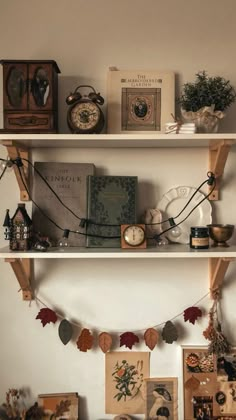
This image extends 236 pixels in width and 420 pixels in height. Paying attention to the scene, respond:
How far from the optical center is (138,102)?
4.42ft

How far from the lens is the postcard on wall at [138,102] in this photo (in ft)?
4.41

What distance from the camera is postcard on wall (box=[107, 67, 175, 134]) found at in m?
1.34

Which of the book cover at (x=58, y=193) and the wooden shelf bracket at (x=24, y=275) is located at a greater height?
→ the book cover at (x=58, y=193)

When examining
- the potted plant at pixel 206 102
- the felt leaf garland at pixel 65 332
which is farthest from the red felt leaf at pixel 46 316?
the potted plant at pixel 206 102

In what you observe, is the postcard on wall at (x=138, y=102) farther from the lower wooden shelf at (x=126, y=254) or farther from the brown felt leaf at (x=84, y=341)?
the brown felt leaf at (x=84, y=341)

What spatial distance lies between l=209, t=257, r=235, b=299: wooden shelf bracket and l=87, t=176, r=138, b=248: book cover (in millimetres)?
304

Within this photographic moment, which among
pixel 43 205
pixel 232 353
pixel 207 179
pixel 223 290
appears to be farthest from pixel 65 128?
pixel 232 353

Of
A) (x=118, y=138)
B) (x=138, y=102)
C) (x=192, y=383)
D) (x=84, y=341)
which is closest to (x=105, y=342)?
(x=84, y=341)

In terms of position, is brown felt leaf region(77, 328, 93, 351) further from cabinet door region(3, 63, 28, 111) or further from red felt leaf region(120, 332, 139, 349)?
cabinet door region(3, 63, 28, 111)

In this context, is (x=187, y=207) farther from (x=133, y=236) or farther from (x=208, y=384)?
(x=208, y=384)

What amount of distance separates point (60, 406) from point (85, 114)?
38.5 inches

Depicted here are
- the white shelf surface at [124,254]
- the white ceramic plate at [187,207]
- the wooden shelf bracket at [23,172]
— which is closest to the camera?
the white shelf surface at [124,254]

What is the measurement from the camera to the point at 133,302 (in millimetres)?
1399

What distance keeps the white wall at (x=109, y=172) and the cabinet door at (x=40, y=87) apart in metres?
0.15
